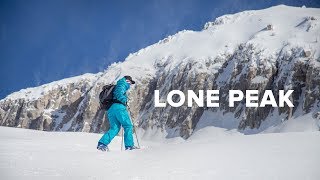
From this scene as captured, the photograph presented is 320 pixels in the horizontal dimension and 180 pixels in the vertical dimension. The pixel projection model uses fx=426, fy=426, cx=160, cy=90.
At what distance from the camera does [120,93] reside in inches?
515

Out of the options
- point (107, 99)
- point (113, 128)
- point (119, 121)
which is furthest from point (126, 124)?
point (107, 99)

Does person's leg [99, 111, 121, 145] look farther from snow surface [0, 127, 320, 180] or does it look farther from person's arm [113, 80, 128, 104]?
snow surface [0, 127, 320, 180]

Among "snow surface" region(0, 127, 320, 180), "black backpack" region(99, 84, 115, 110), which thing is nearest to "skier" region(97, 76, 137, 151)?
"black backpack" region(99, 84, 115, 110)

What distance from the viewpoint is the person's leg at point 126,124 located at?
514 inches

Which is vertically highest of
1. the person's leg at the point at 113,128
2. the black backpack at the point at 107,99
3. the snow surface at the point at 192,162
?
the black backpack at the point at 107,99

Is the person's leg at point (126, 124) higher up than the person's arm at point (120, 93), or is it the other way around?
the person's arm at point (120, 93)

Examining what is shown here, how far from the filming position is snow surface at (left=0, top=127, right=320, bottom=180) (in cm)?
711

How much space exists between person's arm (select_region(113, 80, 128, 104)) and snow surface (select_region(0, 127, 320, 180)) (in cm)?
314

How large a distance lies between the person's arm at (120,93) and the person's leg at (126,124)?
14.6 inches

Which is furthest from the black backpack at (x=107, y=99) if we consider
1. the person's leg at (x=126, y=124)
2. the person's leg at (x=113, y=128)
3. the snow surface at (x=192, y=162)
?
the snow surface at (x=192, y=162)

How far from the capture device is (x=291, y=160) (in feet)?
25.7

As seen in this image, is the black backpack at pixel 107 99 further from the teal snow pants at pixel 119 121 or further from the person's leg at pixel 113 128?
the person's leg at pixel 113 128

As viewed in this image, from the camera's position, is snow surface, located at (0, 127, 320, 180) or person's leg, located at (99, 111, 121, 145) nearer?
snow surface, located at (0, 127, 320, 180)

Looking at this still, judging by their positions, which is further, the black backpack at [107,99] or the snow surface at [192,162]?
the black backpack at [107,99]
